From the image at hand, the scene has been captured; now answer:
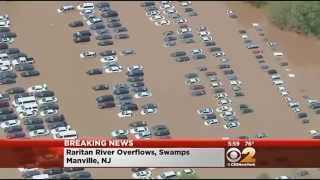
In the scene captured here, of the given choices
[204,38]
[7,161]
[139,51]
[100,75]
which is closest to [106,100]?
[100,75]

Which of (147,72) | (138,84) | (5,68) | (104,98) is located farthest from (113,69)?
(5,68)

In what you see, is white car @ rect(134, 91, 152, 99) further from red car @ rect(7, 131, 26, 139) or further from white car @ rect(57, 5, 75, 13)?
white car @ rect(57, 5, 75, 13)

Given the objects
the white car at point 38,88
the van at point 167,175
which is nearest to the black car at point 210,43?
the white car at point 38,88

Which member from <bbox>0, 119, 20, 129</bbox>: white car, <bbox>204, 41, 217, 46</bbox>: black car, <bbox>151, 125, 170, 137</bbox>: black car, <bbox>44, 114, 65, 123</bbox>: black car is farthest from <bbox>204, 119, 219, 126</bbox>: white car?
<bbox>0, 119, 20, 129</bbox>: white car

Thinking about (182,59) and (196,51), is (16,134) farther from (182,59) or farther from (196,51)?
(196,51)

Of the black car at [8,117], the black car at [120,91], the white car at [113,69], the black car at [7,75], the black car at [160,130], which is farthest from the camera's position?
the white car at [113,69]

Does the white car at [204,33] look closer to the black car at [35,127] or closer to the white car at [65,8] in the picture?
the white car at [65,8]

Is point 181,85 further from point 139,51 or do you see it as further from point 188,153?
point 188,153
